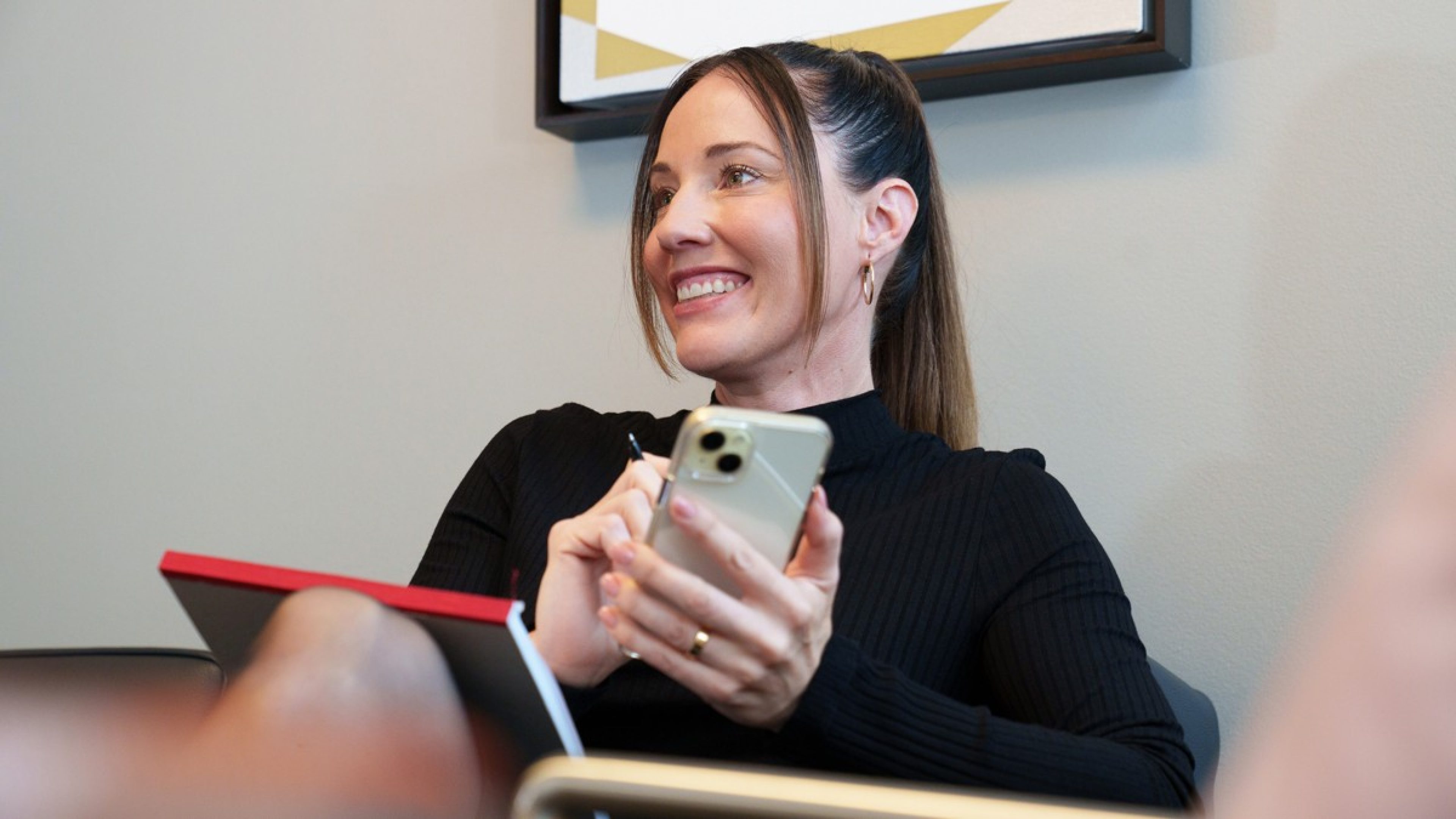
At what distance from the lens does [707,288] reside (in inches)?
52.3

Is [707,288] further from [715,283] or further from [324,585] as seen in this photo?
[324,585]

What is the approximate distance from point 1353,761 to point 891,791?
0.62ft

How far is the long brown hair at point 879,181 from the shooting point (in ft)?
4.37

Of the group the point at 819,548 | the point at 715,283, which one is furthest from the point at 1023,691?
the point at 715,283

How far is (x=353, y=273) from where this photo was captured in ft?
6.26

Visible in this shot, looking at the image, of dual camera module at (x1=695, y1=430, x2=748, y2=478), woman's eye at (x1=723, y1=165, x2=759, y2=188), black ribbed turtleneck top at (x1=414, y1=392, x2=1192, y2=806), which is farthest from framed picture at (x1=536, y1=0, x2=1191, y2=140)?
dual camera module at (x1=695, y1=430, x2=748, y2=478)

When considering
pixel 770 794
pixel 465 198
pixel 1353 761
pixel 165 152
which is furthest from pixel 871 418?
pixel 165 152

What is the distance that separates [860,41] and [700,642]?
0.90 metres

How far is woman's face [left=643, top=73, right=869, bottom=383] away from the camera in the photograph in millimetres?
1302

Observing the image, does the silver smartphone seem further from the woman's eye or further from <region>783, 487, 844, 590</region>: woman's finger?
the woman's eye

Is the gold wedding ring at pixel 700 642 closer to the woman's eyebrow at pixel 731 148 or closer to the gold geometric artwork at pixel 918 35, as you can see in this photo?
the woman's eyebrow at pixel 731 148

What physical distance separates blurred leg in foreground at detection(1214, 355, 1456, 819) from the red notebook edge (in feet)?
1.73

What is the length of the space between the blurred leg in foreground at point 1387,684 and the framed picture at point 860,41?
1090 mm

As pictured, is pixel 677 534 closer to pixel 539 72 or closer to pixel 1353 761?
pixel 1353 761
